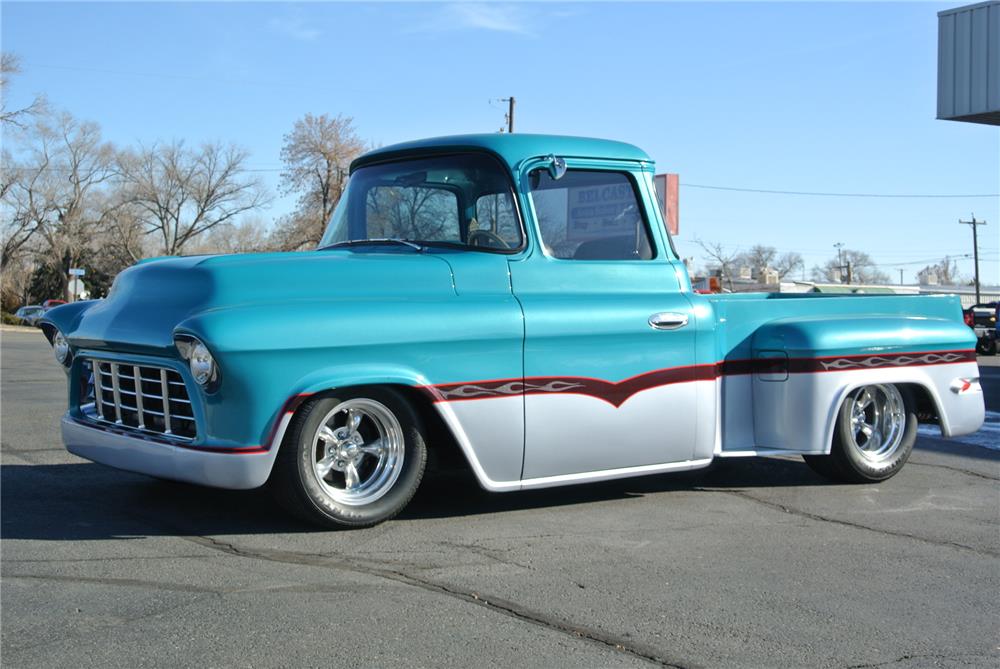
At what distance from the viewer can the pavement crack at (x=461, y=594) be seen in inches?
141

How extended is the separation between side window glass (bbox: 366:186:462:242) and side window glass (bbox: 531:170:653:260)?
0.50 metres

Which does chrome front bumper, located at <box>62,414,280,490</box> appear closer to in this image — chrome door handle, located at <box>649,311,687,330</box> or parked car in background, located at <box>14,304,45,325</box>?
parked car in background, located at <box>14,304,45,325</box>

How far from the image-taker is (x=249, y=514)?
17.8 feet

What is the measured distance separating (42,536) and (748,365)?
13.1 ft

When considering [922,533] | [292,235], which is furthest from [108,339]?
[292,235]

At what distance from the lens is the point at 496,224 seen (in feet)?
18.9

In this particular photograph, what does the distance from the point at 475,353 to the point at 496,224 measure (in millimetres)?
880

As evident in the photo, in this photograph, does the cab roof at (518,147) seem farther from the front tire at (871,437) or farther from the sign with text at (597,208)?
the front tire at (871,437)

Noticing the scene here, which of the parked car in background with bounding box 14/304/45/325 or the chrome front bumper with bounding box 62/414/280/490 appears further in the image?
the parked car in background with bounding box 14/304/45/325

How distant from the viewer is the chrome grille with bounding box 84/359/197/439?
16.3 feet

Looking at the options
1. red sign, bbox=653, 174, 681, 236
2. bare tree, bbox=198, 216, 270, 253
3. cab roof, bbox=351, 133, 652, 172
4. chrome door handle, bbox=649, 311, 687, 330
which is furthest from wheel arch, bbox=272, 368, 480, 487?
bare tree, bbox=198, 216, 270, 253

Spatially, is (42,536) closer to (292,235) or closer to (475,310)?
(475,310)

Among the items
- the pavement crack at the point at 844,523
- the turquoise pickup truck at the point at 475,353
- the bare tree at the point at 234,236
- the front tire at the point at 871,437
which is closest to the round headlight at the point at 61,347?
the turquoise pickup truck at the point at 475,353

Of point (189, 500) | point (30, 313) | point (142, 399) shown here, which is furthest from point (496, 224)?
point (30, 313)
